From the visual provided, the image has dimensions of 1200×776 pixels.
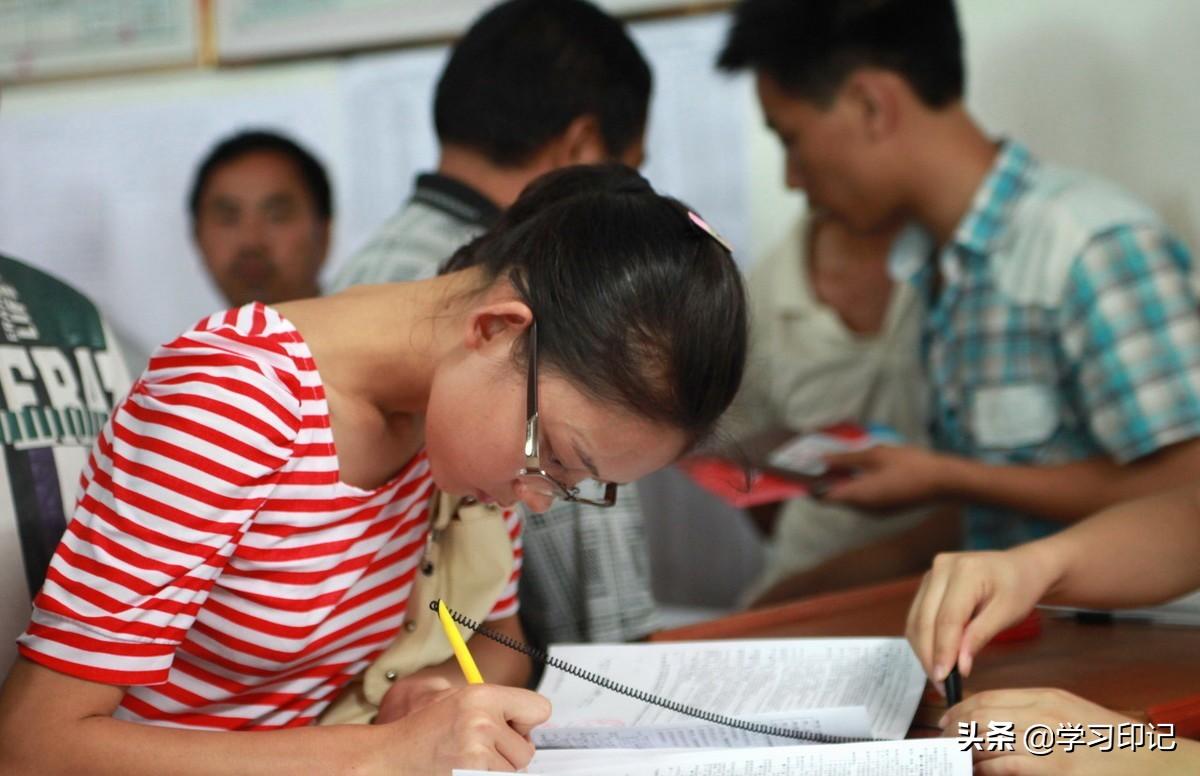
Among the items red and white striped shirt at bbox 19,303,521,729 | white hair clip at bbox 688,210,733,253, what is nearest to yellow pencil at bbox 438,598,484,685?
red and white striped shirt at bbox 19,303,521,729

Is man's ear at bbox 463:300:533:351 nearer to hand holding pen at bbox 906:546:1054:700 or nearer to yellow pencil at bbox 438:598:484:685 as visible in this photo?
yellow pencil at bbox 438:598:484:685

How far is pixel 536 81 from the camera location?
1.65 meters

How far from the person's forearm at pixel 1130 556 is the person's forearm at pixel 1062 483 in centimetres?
47

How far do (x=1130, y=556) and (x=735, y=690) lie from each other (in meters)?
0.46

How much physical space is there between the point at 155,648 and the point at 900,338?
66.3 inches

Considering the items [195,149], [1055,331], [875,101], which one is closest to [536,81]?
[875,101]

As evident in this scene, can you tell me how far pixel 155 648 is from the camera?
0.93 metres

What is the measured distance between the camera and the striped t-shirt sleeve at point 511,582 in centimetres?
127

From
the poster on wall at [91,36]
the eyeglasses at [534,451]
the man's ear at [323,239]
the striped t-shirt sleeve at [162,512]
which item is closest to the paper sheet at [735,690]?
the eyeglasses at [534,451]

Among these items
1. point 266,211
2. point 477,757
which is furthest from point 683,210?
point 266,211

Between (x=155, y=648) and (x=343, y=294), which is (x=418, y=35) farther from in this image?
(x=155, y=648)

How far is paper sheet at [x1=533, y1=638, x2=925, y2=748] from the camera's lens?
104cm

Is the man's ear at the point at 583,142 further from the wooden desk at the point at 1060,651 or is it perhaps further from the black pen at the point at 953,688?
the black pen at the point at 953,688

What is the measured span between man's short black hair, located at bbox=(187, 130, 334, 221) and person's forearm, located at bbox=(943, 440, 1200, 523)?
154cm
